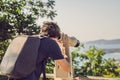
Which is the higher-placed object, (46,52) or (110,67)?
(46,52)

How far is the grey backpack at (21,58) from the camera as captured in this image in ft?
9.32

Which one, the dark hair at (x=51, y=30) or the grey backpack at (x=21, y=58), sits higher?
the dark hair at (x=51, y=30)

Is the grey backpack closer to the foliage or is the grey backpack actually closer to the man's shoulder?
the man's shoulder

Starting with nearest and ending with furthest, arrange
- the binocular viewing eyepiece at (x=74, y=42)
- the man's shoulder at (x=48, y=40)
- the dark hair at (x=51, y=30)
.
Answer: the man's shoulder at (x=48, y=40)
the dark hair at (x=51, y=30)
the binocular viewing eyepiece at (x=74, y=42)

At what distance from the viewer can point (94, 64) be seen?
2516 cm

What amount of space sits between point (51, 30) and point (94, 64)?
879 inches

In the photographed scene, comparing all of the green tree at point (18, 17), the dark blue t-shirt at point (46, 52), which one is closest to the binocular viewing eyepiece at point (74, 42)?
the dark blue t-shirt at point (46, 52)

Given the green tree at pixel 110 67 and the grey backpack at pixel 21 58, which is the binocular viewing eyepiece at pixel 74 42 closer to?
the grey backpack at pixel 21 58

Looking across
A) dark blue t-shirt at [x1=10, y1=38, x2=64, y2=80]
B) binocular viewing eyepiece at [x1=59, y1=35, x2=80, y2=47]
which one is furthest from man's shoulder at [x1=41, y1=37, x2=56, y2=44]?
binocular viewing eyepiece at [x1=59, y1=35, x2=80, y2=47]

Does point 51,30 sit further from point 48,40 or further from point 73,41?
point 73,41

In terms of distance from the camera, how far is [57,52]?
2.94 meters

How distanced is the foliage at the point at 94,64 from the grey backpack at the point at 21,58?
21.0 m

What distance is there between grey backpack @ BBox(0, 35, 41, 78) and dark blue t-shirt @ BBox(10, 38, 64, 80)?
0.05 meters

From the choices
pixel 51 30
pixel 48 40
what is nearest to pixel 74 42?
pixel 51 30
